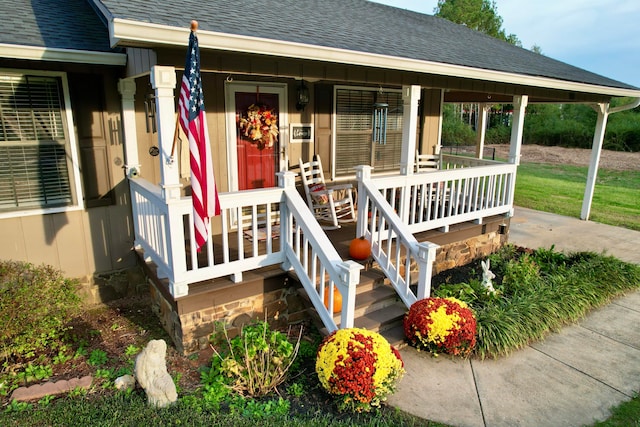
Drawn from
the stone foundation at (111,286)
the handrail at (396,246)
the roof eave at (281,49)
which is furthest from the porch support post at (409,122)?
the stone foundation at (111,286)

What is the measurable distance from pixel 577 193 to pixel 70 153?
39.6 feet

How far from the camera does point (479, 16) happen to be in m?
29.6

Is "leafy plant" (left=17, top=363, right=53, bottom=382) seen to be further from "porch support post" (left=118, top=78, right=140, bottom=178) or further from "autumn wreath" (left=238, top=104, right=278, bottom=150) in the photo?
"autumn wreath" (left=238, top=104, right=278, bottom=150)

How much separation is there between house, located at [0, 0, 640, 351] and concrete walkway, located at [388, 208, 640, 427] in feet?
2.61

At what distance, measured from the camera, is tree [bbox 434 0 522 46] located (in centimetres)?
2967

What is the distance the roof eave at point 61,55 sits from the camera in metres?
3.44

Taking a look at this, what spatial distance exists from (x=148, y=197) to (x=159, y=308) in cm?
122

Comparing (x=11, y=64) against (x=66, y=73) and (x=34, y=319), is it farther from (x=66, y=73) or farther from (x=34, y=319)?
(x=34, y=319)

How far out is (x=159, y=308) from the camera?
14.3 feet

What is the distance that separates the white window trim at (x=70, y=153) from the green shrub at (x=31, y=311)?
66cm

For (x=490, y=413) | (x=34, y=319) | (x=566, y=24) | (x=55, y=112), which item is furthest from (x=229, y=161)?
(x=566, y=24)

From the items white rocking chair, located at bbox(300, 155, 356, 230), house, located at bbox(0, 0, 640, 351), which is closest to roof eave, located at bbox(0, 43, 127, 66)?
house, located at bbox(0, 0, 640, 351)

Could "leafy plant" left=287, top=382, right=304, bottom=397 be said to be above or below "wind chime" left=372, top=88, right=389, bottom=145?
below

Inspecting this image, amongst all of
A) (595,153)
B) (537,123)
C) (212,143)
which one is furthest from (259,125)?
(537,123)
